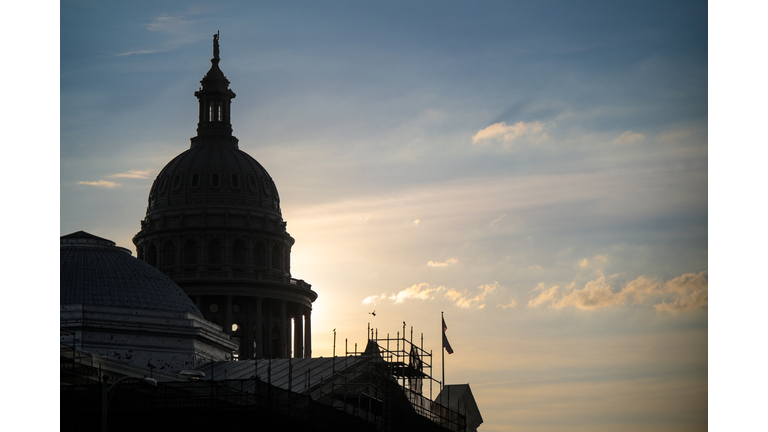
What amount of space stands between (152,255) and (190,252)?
473 cm

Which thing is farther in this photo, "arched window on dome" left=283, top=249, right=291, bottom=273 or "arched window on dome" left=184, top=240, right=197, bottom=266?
"arched window on dome" left=283, top=249, right=291, bottom=273

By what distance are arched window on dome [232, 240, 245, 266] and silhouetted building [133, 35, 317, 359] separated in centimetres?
11

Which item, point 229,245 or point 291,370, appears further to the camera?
point 229,245

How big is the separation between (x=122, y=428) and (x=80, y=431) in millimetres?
1989

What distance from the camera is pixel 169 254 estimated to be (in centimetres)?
13488

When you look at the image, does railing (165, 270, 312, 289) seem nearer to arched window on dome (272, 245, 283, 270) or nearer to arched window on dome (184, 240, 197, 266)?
arched window on dome (184, 240, 197, 266)

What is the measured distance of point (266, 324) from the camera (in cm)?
13225

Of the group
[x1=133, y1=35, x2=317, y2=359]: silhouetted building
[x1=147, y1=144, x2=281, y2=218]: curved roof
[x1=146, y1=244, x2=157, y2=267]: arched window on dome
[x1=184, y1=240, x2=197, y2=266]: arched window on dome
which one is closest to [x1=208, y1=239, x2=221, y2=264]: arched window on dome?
[x1=133, y1=35, x2=317, y2=359]: silhouetted building

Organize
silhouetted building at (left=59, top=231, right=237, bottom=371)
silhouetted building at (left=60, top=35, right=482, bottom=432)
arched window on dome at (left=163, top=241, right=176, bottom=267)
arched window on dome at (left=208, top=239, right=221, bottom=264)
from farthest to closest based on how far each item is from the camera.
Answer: arched window on dome at (left=163, top=241, right=176, bottom=267) < arched window on dome at (left=208, top=239, right=221, bottom=264) < silhouetted building at (left=59, top=231, right=237, bottom=371) < silhouetted building at (left=60, top=35, right=482, bottom=432)

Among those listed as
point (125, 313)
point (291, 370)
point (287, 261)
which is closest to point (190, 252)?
point (287, 261)

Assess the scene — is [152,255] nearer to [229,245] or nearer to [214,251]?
[214,251]

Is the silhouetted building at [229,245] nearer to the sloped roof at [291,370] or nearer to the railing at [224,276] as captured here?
the railing at [224,276]

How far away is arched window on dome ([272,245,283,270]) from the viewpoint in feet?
450
